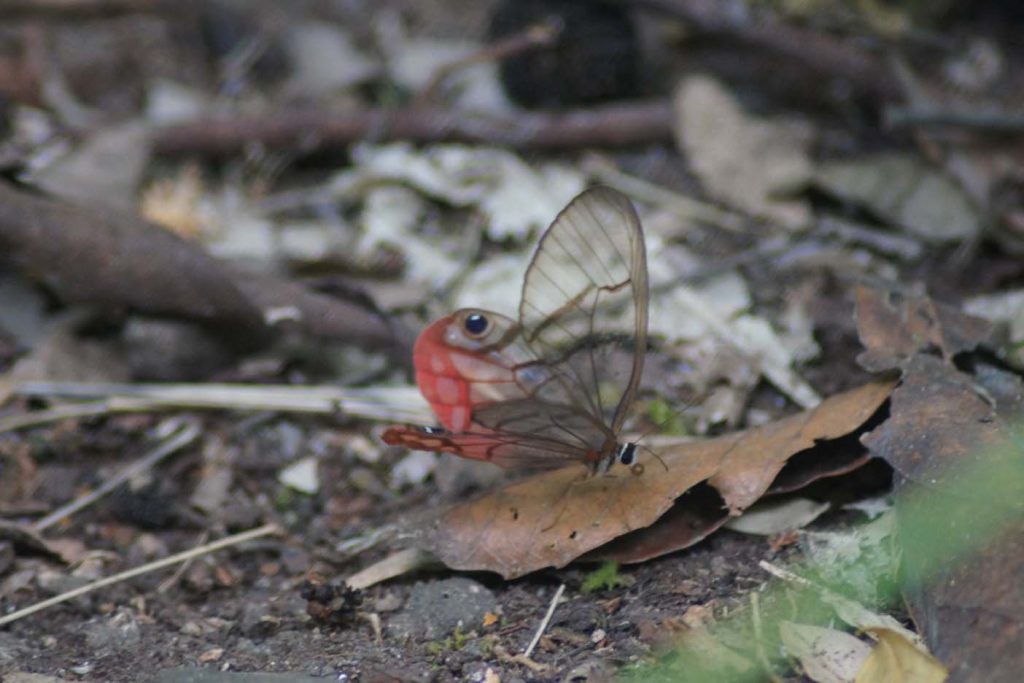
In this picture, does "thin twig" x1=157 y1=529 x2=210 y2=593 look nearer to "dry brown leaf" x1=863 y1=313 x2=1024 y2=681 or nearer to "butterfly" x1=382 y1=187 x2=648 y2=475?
"butterfly" x1=382 y1=187 x2=648 y2=475

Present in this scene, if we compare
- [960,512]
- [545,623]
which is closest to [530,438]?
Result: [545,623]

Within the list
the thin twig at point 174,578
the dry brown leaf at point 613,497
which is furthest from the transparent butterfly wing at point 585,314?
the thin twig at point 174,578

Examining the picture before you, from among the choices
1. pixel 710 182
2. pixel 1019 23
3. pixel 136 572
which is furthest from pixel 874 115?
pixel 136 572

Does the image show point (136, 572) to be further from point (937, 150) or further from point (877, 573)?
point (937, 150)

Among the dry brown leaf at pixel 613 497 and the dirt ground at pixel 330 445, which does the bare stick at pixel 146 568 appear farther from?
the dry brown leaf at pixel 613 497

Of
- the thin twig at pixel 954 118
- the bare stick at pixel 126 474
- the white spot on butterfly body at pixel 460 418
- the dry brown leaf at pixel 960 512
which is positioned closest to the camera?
the dry brown leaf at pixel 960 512

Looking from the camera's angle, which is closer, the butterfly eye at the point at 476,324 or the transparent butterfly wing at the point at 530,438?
the transparent butterfly wing at the point at 530,438
